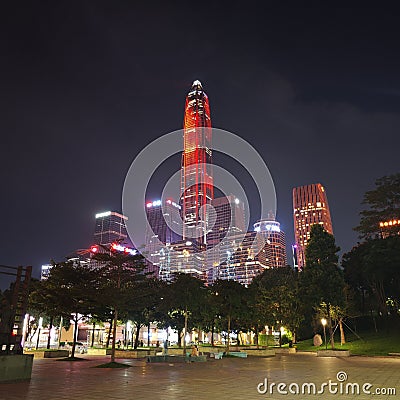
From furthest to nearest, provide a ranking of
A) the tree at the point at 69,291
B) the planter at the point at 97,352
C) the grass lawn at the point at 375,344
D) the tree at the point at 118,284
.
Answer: the planter at the point at 97,352 < the grass lawn at the point at 375,344 < the tree at the point at 69,291 < the tree at the point at 118,284

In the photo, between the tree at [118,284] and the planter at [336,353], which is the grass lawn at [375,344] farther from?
the tree at [118,284]

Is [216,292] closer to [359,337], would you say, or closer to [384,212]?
[359,337]

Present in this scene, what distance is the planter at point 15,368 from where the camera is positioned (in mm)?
13617

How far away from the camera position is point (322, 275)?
37344 millimetres

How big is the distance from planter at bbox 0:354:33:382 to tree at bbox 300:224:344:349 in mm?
29151

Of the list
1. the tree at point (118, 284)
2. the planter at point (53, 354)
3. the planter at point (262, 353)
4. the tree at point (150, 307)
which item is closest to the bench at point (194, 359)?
the tree at point (118, 284)

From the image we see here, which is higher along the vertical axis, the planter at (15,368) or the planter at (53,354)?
the planter at (15,368)

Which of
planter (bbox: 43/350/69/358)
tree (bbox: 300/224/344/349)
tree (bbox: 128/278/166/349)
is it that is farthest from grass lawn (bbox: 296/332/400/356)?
planter (bbox: 43/350/69/358)

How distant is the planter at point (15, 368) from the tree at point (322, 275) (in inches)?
1148

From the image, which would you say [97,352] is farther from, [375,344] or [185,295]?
[375,344]

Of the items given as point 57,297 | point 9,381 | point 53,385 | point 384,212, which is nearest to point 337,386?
point 53,385

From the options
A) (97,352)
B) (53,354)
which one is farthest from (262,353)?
(53,354)

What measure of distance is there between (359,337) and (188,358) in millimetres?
24380

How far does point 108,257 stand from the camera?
2484cm
